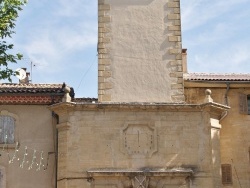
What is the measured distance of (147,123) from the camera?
845 inches

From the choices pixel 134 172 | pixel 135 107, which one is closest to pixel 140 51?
pixel 135 107

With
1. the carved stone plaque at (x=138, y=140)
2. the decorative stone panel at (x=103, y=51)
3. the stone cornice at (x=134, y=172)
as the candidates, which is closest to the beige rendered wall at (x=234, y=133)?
the carved stone plaque at (x=138, y=140)

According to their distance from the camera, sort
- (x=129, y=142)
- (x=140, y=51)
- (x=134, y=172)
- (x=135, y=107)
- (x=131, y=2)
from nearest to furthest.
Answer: (x=134, y=172) → (x=129, y=142) → (x=135, y=107) → (x=140, y=51) → (x=131, y=2)

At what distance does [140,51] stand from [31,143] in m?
5.51

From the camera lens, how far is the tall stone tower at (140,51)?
72.6ft

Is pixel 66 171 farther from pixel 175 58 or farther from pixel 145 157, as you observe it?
pixel 175 58

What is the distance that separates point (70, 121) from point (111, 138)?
5.36 feet

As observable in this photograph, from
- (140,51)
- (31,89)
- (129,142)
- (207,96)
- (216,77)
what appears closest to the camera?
(129,142)

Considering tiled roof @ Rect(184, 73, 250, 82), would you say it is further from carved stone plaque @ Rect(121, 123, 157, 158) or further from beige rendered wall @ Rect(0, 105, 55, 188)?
beige rendered wall @ Rect(0, 105, 55, 188)

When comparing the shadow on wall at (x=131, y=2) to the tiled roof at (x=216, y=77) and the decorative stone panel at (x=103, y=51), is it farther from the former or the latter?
the tiled roof at (x=216, y=77)

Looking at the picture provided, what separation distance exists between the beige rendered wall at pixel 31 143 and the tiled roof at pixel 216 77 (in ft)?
19.7

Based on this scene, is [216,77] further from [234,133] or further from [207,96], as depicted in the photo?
[207,96]

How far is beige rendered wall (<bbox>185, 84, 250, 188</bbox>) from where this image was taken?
75.5 feet

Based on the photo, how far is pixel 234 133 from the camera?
76.7ft
